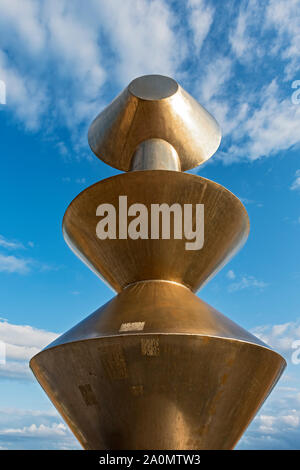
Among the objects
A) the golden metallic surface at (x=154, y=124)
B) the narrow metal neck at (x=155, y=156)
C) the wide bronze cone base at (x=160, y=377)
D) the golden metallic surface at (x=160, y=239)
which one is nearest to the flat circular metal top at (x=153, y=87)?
the golden metallic surface at (x=154, y=124)

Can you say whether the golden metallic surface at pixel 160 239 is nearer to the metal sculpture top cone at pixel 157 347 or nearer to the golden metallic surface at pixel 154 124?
the metal sculpture top cone at pixel 157 347

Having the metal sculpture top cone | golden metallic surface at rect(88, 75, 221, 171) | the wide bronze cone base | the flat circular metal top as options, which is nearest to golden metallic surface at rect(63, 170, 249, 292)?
the metal sculpture top cone

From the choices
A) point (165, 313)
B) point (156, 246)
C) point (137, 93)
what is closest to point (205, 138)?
point (137, 93)

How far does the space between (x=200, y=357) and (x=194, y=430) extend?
1.41 m

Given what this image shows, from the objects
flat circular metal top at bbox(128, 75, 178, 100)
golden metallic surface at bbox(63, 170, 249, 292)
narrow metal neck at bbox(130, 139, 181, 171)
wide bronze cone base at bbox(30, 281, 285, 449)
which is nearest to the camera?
wide bronze cone base at bbox(30, 281, 285, 449)

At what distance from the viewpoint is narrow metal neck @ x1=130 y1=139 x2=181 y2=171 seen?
39.8 ft

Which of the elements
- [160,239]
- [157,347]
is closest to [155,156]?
[160,239]

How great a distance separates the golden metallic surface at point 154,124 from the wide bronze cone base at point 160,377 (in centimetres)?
642

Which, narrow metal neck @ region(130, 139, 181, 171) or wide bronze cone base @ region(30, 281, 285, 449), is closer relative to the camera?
wide bronze cone base @ region(30, 281, 285, 449)

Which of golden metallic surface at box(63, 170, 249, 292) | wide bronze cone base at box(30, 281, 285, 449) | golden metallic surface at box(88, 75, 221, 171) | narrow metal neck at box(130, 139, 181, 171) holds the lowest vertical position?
wide bronze cone base at box(30, 281, 285, 449)

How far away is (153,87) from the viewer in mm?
13000

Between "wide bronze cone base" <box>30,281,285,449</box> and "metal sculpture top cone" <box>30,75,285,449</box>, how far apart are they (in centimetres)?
2

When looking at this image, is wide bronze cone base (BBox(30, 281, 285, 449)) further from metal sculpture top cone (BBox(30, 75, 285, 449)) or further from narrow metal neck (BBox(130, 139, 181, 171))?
narrow metal neck (BBox(130, 139, 181, 171))
